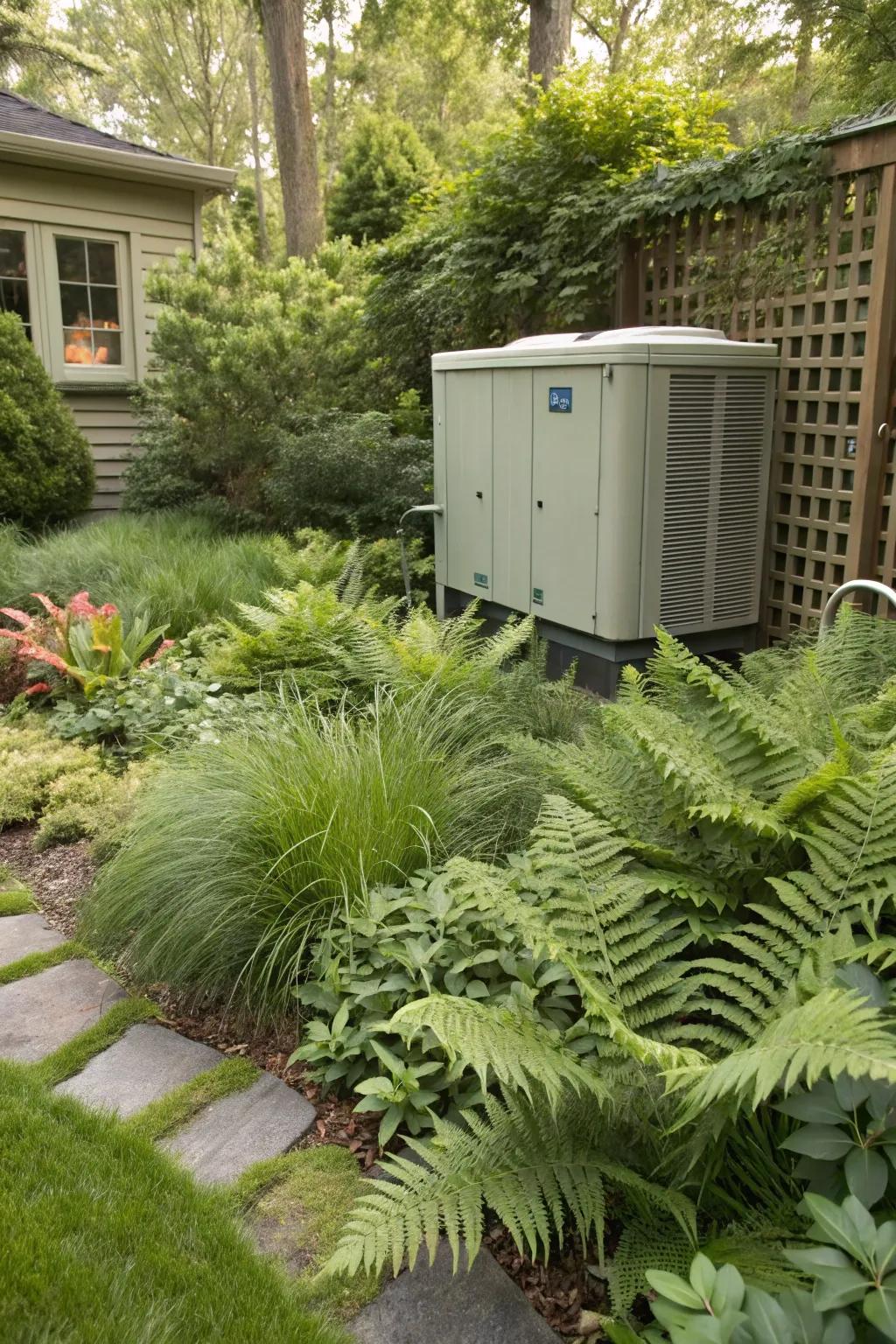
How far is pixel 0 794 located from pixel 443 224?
18.6ft

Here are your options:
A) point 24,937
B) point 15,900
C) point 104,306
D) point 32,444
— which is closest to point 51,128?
point 104,306

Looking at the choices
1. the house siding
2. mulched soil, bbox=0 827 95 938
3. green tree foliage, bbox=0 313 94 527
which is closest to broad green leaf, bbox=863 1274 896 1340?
mulched soil, bbox=0 827 95 938

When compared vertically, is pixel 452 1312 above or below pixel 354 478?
below

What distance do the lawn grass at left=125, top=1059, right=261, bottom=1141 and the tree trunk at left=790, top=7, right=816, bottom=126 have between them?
5.77 m

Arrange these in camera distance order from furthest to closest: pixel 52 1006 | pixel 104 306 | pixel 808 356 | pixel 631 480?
1. pixel 104 306
2. pixel 808 356
3. pixel 631 480
4. pixel 52 1006

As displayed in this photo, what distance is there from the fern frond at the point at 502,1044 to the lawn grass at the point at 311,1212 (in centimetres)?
42

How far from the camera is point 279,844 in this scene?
2650 millimetres

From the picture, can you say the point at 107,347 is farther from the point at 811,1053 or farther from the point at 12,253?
the point at 811,1053

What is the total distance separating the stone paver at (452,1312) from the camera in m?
1.62

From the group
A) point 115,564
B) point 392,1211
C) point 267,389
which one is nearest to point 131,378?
point 267,389

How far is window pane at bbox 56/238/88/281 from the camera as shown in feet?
30.6

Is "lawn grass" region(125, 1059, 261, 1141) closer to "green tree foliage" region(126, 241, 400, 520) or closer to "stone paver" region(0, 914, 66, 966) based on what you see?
"stone paver" region(0, 914, 66, 966)

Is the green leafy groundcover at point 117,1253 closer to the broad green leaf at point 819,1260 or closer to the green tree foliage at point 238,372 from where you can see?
the broad green leaf at point 819,1260

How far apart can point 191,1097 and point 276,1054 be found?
0.84 ft
